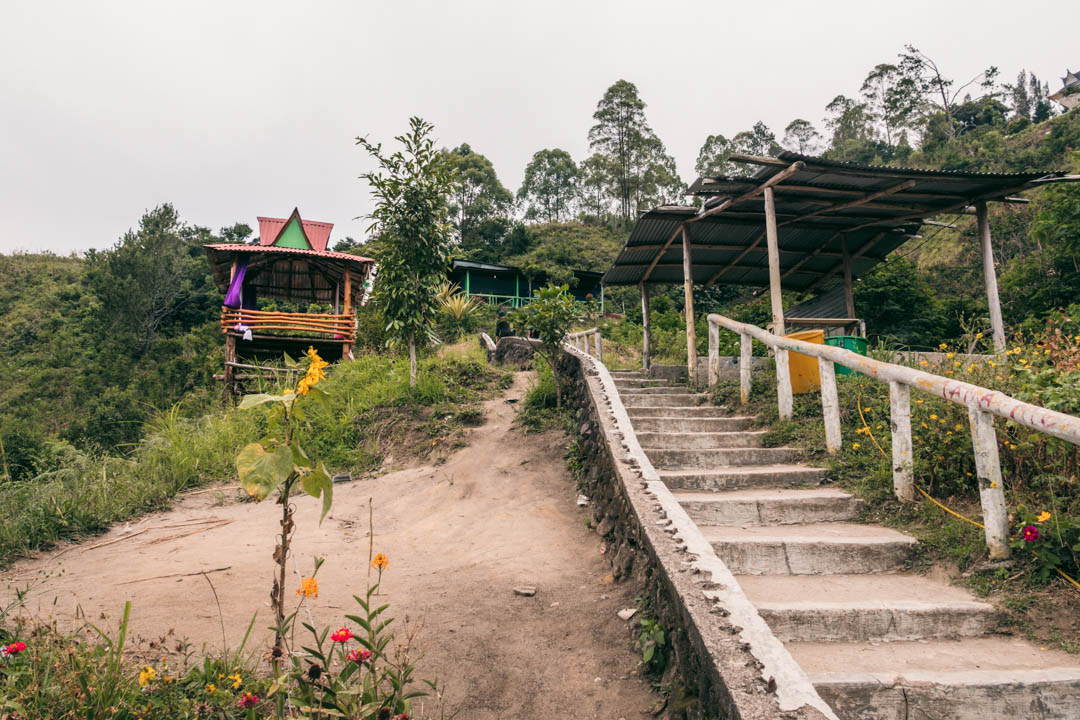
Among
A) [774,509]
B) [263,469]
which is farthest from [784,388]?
[263,469]

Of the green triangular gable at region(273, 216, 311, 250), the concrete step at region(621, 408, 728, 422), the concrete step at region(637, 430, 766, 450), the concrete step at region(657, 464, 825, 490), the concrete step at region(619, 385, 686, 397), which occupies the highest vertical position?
the green triangular gable at region(273, 216, 311, 250)

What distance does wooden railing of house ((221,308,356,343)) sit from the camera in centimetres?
1268

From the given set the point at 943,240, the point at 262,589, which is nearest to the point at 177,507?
the point at 262,589

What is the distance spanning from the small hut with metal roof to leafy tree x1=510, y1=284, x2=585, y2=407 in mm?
5411

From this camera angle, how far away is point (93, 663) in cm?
234

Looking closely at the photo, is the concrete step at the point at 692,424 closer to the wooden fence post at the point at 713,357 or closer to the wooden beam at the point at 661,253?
the wooden fence post at the point at 713,357

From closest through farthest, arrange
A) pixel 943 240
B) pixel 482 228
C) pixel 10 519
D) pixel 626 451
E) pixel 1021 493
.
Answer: pixel 1021 493 < pixel 626 451 < pixel 10 519 < pixel 943 240 < pixel 482 228

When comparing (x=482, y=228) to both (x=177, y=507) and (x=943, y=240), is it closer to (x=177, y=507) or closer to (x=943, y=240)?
(x=943, y=240)

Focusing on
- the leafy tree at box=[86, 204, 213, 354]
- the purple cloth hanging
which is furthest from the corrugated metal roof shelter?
the leafy tree at box=[86, 204, 213, 354]

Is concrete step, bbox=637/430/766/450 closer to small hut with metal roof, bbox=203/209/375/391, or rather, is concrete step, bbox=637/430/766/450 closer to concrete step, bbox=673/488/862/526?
A: concrete step, bbox=673/488/862/526

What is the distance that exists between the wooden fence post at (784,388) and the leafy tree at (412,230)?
5.50m

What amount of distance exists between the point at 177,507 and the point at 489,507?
3.94 metres

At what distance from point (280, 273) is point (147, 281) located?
14.0 meters

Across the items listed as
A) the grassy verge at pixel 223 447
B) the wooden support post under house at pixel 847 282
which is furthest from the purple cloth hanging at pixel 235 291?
the wooden support post under house at pixel 847 282
